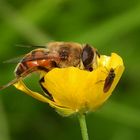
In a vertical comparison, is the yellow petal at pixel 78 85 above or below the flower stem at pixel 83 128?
above

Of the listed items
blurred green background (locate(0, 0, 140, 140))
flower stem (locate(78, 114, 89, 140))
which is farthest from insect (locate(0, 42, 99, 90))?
blurred green background (locate(0, 0, 140, 140))

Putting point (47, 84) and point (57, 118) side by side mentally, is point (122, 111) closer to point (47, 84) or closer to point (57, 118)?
Result: point (57, 118)

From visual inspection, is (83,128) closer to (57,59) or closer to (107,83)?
(107,83)

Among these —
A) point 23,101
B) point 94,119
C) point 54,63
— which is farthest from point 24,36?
point 54,63

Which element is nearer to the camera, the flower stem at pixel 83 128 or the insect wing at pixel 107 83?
the flower stem at pixel 83 128

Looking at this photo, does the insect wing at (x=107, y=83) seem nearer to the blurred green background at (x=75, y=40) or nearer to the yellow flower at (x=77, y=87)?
the yellow flower at (x=77, y=87)

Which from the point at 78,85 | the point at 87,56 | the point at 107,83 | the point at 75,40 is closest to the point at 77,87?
the point at 78,85

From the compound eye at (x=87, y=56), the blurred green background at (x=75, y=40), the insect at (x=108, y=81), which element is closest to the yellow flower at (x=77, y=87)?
the insect at (x=108, y=81)
